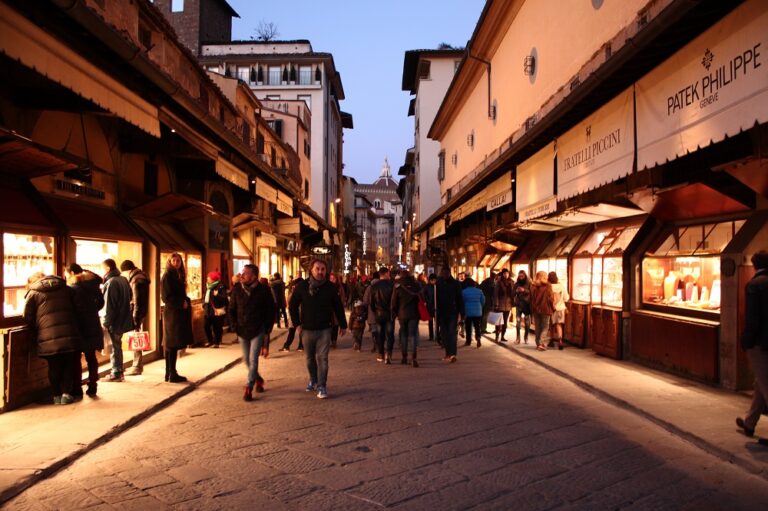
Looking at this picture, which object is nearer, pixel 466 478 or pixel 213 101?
pixel 466 478

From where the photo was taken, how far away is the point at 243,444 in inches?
239

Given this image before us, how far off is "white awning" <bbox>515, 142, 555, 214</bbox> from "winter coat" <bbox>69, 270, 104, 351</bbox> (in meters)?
8.16

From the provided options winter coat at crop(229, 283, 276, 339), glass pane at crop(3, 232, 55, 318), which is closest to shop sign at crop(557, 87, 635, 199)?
winter coat at crop(229, 283, 276, 339)

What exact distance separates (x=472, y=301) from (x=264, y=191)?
661 centimetres

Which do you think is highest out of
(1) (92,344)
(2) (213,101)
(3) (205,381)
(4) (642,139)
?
(2) (213,101)

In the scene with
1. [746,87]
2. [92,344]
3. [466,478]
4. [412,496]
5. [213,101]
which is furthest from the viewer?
[213,101]

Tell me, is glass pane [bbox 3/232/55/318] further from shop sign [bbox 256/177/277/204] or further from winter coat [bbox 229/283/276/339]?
shop sign [bbox 256/177/277/204]

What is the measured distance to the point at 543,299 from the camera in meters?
13.4

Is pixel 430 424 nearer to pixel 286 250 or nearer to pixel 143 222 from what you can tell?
pixel 143 222

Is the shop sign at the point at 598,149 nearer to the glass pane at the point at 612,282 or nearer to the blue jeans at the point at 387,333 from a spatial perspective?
the glass pane at the point at 612,282

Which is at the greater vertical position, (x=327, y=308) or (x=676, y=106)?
(x=676, y=106)

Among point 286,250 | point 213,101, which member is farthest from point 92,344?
point 286,250

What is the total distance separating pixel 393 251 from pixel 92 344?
423ft

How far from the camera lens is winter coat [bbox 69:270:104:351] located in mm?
7852
